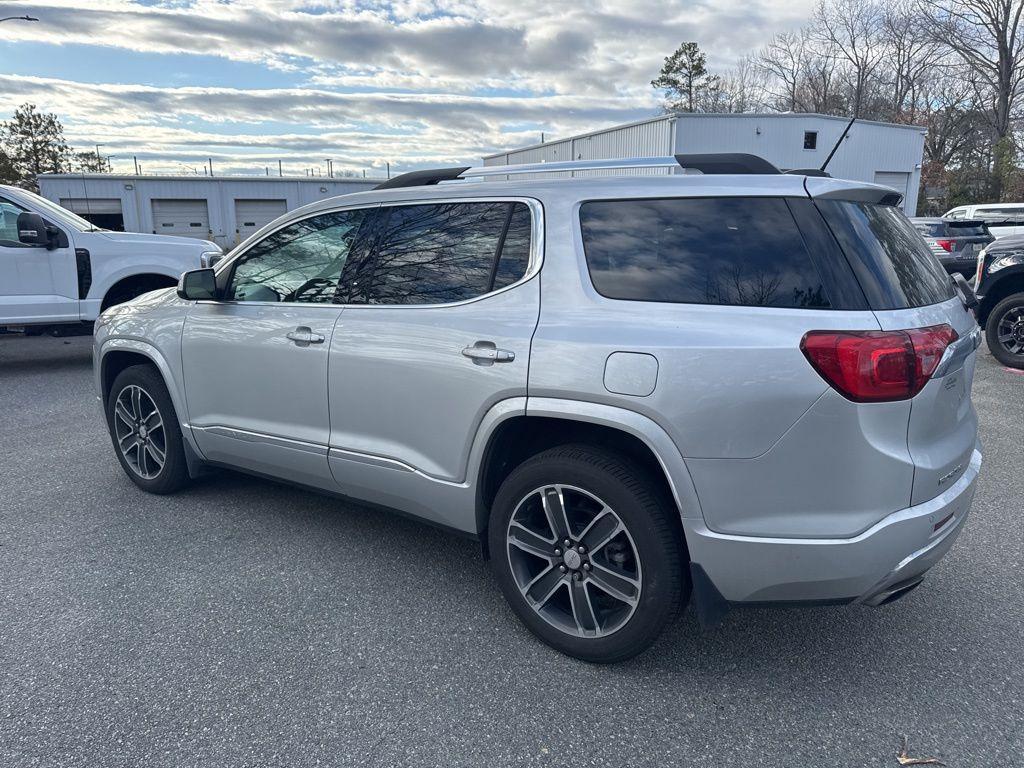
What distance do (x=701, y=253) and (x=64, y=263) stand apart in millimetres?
A: 8151

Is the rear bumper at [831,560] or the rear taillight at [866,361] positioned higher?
the rear taillight at [866,361]

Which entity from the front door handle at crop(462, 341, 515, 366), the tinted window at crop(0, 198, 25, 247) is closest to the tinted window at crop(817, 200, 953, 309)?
the front door handle at crop(462, 341, 515, 366)

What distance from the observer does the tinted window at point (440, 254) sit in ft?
9.93

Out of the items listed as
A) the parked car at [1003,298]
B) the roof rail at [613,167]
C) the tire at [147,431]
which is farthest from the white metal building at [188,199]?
the roof rail at [613,167]

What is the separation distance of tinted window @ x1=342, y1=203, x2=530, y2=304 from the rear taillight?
3.82ft

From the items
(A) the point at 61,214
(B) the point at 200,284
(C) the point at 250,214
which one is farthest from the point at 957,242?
(C) the point at 250,214

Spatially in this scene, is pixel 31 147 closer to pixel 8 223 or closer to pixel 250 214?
pixel 250 214

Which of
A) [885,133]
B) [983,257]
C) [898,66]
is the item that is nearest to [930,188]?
[898,66]

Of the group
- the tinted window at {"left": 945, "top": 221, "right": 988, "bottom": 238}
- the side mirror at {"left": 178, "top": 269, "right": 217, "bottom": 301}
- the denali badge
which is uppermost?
the tinted window at {"left": 945, "top": 221, "right": 988, "bottom": 238}

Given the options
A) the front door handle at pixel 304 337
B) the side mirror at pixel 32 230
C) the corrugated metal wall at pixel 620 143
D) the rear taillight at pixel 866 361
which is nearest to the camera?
the rear taillight at pixel 866 361

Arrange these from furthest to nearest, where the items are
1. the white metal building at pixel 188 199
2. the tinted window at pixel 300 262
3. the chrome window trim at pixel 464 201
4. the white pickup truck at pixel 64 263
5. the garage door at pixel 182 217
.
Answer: the garage door at pixel 182 217 → the white metal building at pixel 188 199 → the white pickup truck at pixel 64 263 → the tinted window at pixel 300 262 → the chrome window trim at pixel 464 201

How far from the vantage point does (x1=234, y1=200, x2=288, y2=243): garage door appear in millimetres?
45062

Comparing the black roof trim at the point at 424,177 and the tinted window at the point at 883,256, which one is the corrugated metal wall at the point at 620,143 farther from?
the tinted window at the point at 883,256

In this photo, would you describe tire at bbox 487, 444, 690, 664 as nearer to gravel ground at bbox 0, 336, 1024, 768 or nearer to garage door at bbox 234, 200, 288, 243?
gravel ground at bbox 0, 336, 1024, 768
